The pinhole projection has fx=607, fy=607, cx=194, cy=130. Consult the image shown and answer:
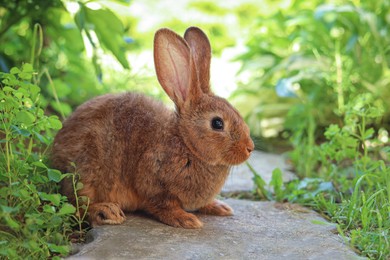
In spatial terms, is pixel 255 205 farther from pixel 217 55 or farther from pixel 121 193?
pixel 217 55

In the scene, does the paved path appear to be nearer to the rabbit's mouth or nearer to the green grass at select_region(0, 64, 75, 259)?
the green grass at select_region(0, 64, 75, 259)

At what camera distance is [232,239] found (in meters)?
3.29

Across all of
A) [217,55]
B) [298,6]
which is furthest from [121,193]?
[217,55]

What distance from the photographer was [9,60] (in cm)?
530

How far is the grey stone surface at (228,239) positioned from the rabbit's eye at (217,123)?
1.86 ft

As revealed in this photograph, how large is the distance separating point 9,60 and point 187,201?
2529mm

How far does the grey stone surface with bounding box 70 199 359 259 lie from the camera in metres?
2.97

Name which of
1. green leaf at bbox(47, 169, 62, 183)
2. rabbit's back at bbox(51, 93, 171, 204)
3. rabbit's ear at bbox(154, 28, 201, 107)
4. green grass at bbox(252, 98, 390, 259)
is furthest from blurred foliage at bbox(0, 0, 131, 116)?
green grass at bbox(252, 98, 390, 259)

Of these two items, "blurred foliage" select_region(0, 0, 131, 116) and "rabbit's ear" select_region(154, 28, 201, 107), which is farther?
"blurred foliage" select_region(0, 0, 131, 116)

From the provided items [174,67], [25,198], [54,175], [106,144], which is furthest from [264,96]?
[25,198]

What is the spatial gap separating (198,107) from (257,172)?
1.34 m

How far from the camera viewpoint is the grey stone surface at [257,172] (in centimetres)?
457

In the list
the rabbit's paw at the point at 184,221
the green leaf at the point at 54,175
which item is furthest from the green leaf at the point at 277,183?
the green leaf at the point at 54,175

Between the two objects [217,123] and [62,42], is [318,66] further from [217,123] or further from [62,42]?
[62,42]
